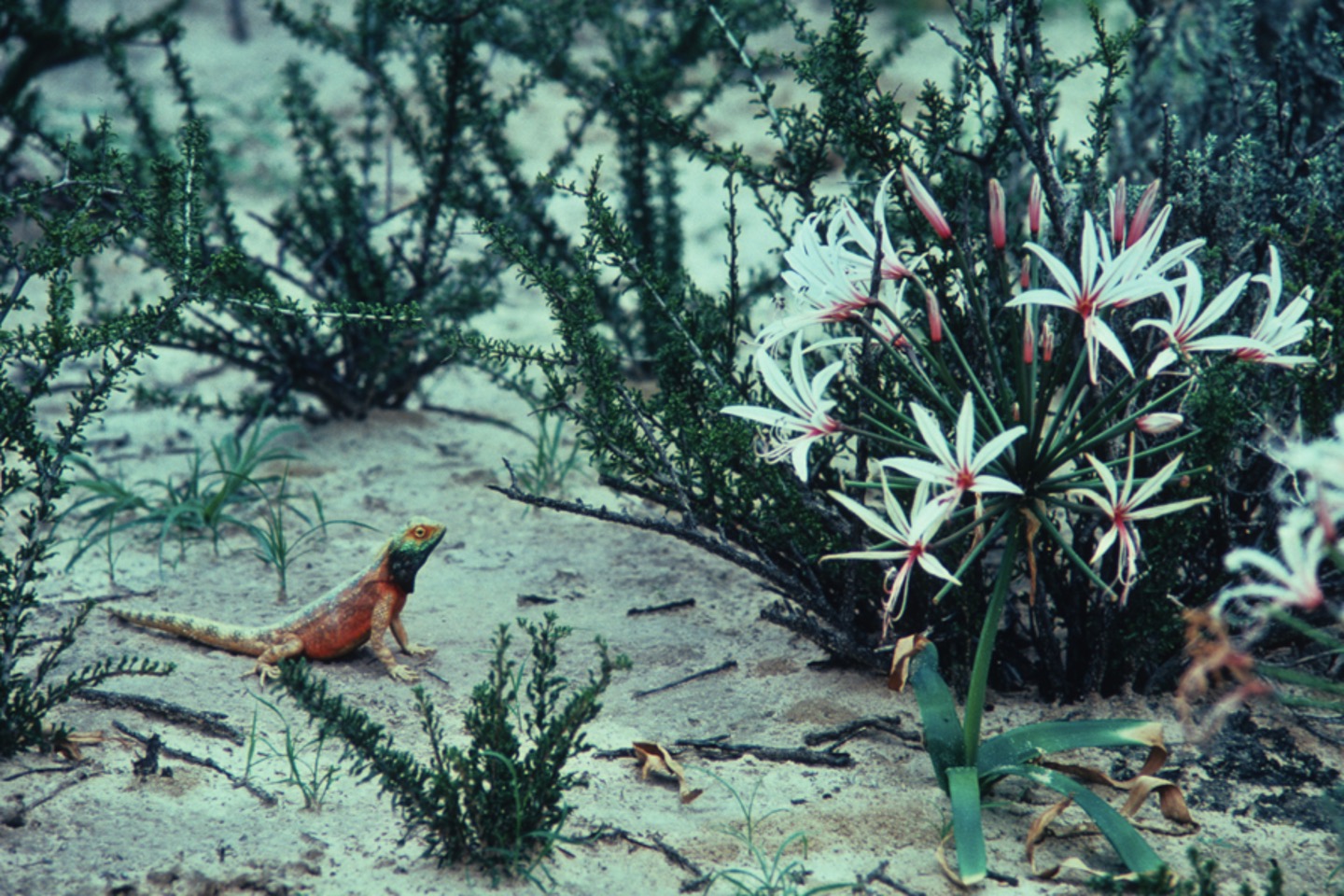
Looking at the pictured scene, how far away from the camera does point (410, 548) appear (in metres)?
3.41

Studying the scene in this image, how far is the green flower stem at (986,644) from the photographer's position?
98.2 inches

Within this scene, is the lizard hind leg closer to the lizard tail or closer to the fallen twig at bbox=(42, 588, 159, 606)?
the lizard tail

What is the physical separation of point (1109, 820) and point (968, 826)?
0.28m

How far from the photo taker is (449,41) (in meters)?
4.80

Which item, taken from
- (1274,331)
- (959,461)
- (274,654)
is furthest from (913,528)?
(274,654)

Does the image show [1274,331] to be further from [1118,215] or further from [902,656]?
[902,656]

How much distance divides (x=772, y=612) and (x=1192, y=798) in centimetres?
108

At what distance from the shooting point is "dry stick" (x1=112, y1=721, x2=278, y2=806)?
Result: 2.73 m

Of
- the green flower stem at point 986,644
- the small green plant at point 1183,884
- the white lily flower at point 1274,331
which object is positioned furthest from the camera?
the green flower stem at point 986,644

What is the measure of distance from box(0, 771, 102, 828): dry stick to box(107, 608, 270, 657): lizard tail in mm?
667

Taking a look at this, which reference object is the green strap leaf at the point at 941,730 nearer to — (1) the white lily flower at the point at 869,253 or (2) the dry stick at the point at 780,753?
(2) the dry stick at the point at 780,753

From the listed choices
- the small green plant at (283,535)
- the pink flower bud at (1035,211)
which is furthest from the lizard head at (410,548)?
the pink flower bud at (1035,211)

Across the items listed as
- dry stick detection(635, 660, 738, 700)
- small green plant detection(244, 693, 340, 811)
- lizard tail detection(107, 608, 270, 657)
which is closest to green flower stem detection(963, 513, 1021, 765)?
dry stick detection(635, 660, 738, 700)

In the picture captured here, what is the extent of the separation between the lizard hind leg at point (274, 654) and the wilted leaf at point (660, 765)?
3.23ft
